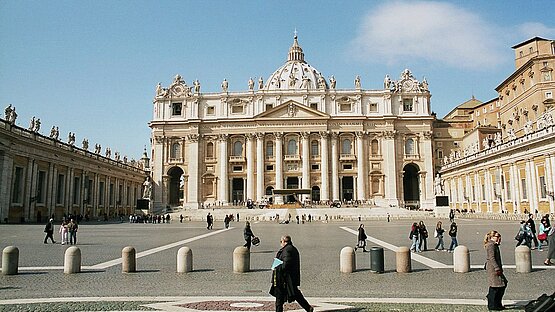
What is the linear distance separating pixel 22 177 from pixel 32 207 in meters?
2.92

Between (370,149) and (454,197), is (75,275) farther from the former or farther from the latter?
(370,149)

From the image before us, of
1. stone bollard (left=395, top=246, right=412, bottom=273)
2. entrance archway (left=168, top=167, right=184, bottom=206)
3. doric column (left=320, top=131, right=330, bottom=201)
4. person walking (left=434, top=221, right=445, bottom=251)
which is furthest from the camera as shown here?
entrance archway (left=168, top=167, right=184, bottom=206)

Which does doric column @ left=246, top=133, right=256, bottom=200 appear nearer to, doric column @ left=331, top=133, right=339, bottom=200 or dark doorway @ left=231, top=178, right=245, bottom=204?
dark doorway @ left=231, top=178, right=245, bottom=204

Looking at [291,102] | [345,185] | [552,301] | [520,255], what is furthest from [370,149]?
[552,301]

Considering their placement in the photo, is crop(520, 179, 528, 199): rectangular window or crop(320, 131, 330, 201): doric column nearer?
crop(520, 179, 528, 199): rectangular window

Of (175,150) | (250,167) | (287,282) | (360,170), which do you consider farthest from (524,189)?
(175,150)

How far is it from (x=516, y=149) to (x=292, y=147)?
1548 inches

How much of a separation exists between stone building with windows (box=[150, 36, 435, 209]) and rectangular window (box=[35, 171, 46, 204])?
3071cm

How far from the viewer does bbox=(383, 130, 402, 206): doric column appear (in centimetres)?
7431

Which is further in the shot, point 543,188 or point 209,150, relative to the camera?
point 209,150

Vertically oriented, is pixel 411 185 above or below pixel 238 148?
below

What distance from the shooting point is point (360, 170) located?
75250 mm

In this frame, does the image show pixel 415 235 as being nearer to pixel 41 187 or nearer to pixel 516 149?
pixel 516 149

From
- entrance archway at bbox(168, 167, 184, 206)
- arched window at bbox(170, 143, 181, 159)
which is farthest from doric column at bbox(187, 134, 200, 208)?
entrance archway at bbox(168, 167, 184, 206)
